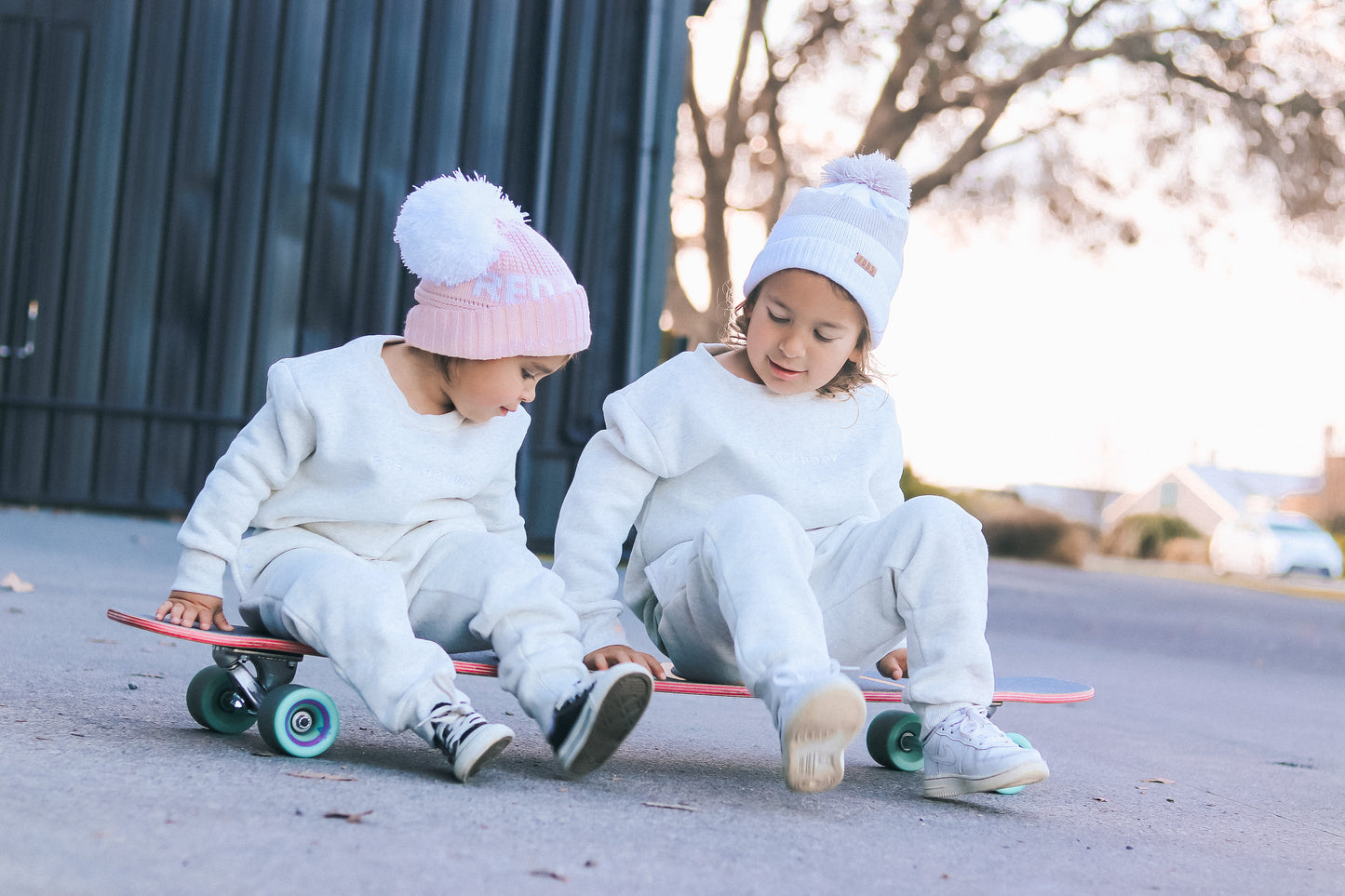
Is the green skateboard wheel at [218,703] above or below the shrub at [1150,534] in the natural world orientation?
above

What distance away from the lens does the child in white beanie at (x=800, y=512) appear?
2176mm

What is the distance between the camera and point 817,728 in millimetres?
1922

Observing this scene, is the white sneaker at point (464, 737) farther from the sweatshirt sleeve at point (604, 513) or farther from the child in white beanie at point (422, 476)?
the sweatshirt sleeve at point (604, 513)

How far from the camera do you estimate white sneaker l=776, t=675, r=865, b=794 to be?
6.25 ft

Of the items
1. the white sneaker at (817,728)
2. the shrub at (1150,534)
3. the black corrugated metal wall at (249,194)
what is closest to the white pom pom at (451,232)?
the white sneaker at (817,728)

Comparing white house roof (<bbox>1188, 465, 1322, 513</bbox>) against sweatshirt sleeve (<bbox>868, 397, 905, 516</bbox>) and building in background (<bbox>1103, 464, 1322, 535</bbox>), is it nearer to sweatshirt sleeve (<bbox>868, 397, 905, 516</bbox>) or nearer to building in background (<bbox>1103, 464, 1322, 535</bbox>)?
building in background (<bbox>1103, 464, 1322, 535</bbox>)

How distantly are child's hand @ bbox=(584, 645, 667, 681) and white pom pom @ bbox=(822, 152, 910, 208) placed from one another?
1.05m

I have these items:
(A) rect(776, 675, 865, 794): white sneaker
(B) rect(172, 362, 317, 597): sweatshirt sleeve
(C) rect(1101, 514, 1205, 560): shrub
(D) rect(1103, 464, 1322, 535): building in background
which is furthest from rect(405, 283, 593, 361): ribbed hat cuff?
(D) rect(1103, 464, 1322, 535): building in background

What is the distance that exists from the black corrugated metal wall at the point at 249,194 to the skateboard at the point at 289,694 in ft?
15.8

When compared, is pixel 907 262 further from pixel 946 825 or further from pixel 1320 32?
pixel 1320 32

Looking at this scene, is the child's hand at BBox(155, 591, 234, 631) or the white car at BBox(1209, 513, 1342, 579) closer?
the child's hand at BBox(155, 591, 234, 631)

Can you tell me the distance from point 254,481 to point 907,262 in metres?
1.31

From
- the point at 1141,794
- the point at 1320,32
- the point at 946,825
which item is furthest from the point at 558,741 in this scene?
the point at 1320,32

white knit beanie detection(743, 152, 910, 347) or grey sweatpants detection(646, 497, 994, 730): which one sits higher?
white knit beanie detection(743, 152, 910, 347)
